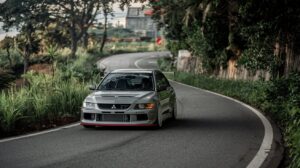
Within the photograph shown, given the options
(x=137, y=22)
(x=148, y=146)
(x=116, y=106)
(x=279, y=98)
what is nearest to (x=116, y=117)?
(x=116, y=106)

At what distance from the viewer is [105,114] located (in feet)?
42.1

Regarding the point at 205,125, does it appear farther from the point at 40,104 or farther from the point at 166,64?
the point at 166,64

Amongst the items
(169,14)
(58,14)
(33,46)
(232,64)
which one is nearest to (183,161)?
(232,64)

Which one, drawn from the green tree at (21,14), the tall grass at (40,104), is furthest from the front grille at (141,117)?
the green tree at (21,14)

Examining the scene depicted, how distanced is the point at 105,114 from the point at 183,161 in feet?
13.2

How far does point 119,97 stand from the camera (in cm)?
1288

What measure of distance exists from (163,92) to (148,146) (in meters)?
3.58

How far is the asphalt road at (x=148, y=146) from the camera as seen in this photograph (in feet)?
29.6

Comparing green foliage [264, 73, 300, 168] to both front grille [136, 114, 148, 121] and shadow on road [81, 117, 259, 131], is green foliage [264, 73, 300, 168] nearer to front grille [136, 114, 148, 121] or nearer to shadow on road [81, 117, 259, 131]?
shadow on road [81, 117, 259, 131]

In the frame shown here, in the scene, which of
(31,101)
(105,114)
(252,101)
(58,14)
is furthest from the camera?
(58,14)

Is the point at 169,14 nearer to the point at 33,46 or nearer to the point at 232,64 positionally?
the point at 232,64

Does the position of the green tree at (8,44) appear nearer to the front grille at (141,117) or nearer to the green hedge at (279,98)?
the green hedge at (279,98)

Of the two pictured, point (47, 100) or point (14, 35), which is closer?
point (47, 100)

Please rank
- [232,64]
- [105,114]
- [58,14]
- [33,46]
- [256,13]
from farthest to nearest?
1. [58,14]
2. [33,46]
3. [232,64]
4. [256,13]
5. [105,114]
